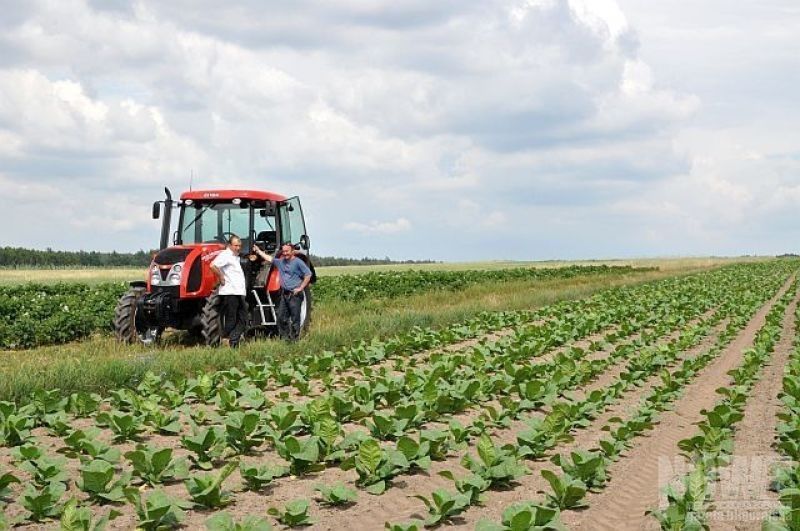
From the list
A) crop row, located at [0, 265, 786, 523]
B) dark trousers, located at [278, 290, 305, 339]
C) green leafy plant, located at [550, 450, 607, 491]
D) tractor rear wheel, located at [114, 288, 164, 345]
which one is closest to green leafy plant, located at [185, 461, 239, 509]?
crop row, located at [0, 265, 786, 523]

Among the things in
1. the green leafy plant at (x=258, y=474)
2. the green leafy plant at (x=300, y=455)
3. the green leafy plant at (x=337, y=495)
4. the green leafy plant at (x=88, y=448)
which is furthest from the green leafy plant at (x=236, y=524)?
the green leafy plant at (x=88, y=448)

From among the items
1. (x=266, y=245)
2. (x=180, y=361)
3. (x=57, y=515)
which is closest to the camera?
(x=57, y=515)

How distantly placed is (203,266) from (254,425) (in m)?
6.94

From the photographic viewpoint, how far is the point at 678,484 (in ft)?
22.5

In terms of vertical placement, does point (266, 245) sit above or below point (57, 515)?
above

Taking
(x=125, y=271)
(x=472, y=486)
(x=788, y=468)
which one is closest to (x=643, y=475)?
(x=788, y=468)

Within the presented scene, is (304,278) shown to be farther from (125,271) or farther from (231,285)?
(125,271)

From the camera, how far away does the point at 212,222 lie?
48.3 ft

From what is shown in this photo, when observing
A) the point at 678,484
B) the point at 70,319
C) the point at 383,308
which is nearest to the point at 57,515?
Answer: the point at 678,484

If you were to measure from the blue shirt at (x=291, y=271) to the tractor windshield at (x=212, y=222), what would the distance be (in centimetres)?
93

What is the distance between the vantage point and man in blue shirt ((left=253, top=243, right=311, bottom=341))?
46.9 ft

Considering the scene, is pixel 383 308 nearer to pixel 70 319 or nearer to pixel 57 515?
pixel 70 319

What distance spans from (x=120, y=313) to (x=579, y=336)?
875 centimetres

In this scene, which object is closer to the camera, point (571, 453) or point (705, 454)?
point (571, 453)
